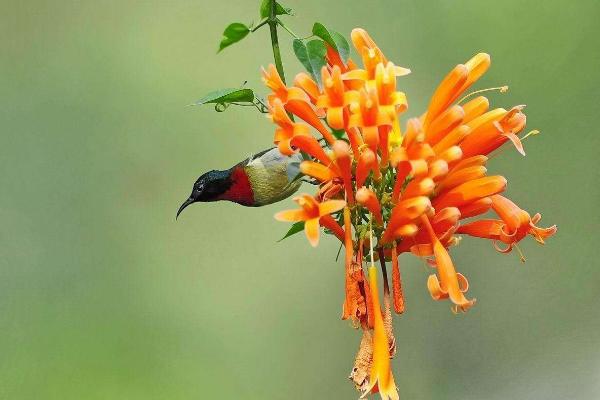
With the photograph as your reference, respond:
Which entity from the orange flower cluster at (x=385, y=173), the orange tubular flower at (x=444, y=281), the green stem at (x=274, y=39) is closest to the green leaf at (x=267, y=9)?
the green stem at (x=274, y=39)

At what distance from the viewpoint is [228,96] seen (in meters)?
1.05

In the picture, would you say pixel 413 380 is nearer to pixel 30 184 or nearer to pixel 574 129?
pixel 574 129

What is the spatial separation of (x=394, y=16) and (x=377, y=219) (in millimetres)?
2766

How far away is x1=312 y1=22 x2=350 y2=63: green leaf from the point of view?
3.50 ft

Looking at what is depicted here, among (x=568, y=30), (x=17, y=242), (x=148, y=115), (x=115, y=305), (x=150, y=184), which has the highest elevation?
(x=568, y=30)

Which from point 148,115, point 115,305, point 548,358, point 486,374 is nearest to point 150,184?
point 148,115

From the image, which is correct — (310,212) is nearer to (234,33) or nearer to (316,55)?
(316,55)

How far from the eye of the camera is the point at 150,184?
3.52m

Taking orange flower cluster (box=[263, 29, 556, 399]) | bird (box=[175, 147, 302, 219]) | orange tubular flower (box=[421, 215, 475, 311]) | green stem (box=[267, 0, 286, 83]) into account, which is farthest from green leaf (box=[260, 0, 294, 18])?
orange tubular flower (box=[421, 215, 475, 311])

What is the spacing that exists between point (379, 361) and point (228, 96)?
381mm

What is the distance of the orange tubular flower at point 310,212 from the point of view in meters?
0.95

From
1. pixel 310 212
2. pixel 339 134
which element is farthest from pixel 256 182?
pixel 310 212

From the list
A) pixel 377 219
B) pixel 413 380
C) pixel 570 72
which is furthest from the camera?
pixel 570 72

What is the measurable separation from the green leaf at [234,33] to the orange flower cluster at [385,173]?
140 millimetres
